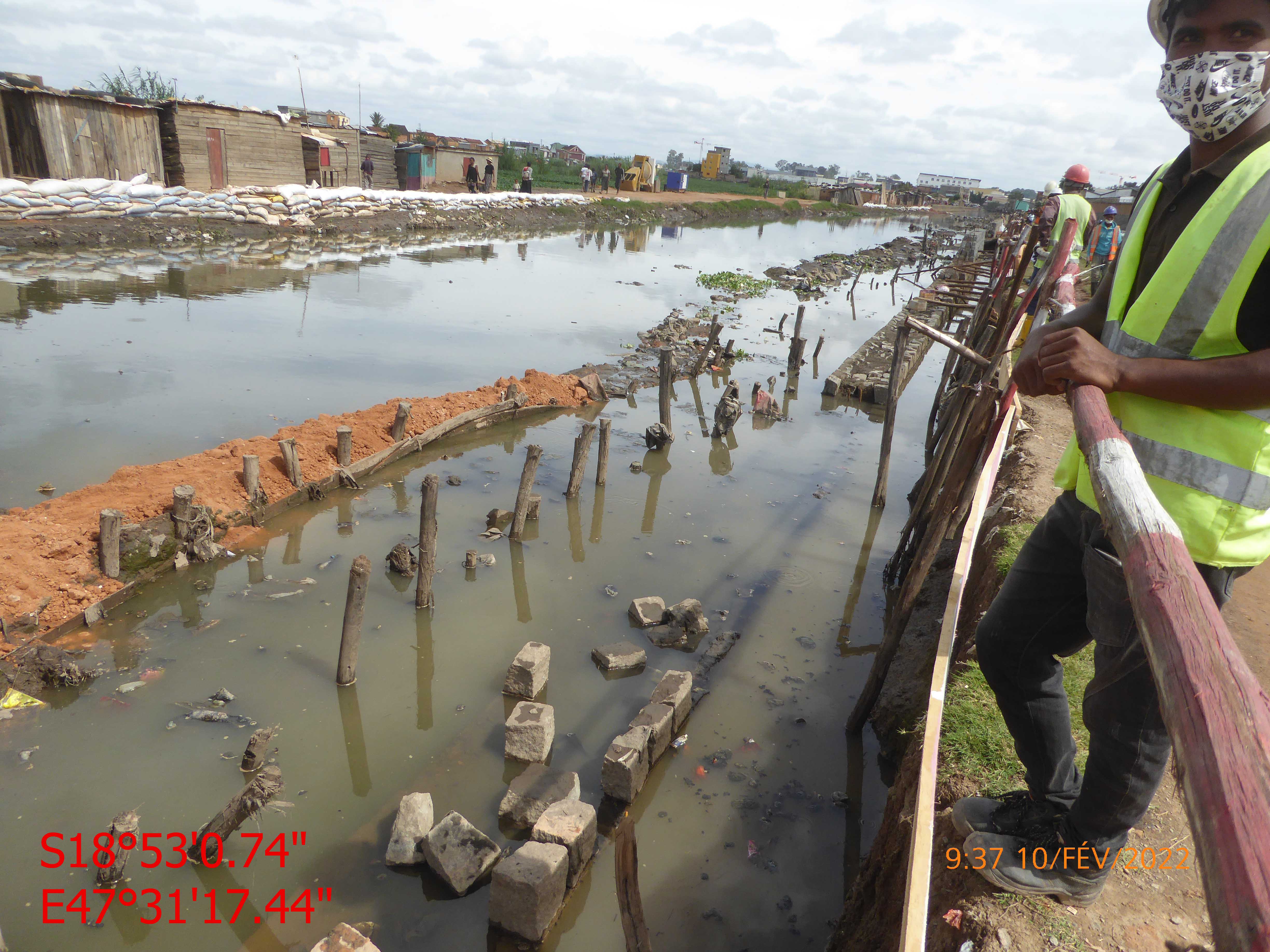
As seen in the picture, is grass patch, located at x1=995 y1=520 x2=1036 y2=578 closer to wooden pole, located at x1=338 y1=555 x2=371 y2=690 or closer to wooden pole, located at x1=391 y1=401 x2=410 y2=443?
wooden pole, located at x1=338 y1=555 x2=371 y2=690

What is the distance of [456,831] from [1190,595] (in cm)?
421

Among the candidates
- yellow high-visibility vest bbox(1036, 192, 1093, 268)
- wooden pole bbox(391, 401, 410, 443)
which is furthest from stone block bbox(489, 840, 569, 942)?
yellow high-visibility vest bbox(1036, 192, 1093, 268)

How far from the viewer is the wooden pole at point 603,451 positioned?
30.8 ft

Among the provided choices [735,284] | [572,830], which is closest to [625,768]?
[572,830]

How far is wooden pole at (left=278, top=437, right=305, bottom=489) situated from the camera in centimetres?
813

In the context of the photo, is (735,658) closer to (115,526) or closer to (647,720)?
(647,720)

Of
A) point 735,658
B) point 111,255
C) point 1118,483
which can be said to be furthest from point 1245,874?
point 111,255

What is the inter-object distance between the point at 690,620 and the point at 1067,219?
572 centimetres

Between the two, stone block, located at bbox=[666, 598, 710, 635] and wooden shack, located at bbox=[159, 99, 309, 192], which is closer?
stone block, located at bbox=[666, 598, 710, 635]

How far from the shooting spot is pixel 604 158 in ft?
205

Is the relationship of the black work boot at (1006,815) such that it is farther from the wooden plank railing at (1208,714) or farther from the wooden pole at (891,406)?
the wooden pole at (891,406)

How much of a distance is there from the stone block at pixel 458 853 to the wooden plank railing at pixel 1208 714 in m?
4.07

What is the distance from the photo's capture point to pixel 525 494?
8062mm

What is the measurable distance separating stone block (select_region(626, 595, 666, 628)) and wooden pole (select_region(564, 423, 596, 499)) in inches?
96.7
